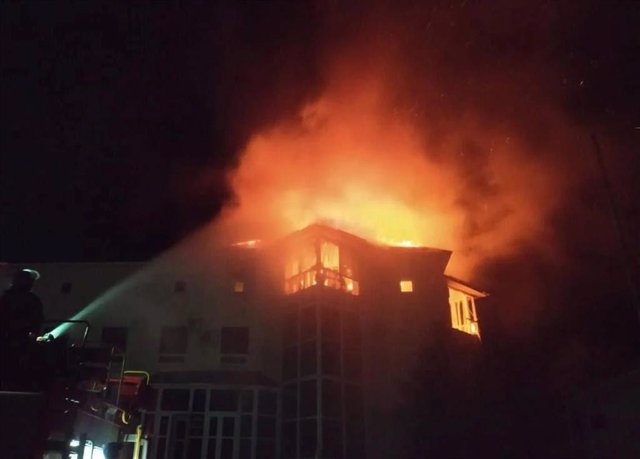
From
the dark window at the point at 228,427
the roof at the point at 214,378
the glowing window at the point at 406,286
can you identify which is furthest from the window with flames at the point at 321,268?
the dark window at the point at 228,427

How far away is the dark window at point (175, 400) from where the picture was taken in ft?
61.2

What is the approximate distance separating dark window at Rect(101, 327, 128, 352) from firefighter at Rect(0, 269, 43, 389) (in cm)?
1481

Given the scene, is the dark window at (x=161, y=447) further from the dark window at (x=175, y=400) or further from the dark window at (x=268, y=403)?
the dark window at (x=268, y=403)

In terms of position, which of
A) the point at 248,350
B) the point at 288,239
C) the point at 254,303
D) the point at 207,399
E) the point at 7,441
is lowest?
the point at 7,441

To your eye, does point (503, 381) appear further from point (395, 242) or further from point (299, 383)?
point (299, 383)

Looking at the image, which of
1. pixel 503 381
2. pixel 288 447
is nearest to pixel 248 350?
pixel 288 447

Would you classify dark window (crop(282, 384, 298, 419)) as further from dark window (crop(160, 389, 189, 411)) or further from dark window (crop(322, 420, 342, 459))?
dark window (crop(160, 389, 189, 411))

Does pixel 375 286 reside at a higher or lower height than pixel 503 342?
higher

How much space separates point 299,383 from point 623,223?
1205 centimetres

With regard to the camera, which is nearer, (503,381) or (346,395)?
(346,395)

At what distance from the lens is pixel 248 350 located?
20.2m

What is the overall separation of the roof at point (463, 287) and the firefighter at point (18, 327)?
18361 millimetres

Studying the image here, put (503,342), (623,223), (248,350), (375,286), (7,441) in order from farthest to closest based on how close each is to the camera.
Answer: (503,342), (375,286), (248,350), (623,223), (7,441)

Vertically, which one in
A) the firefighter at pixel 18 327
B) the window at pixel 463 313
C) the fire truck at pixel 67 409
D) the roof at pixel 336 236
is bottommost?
the fire truck at pixel 67 409
